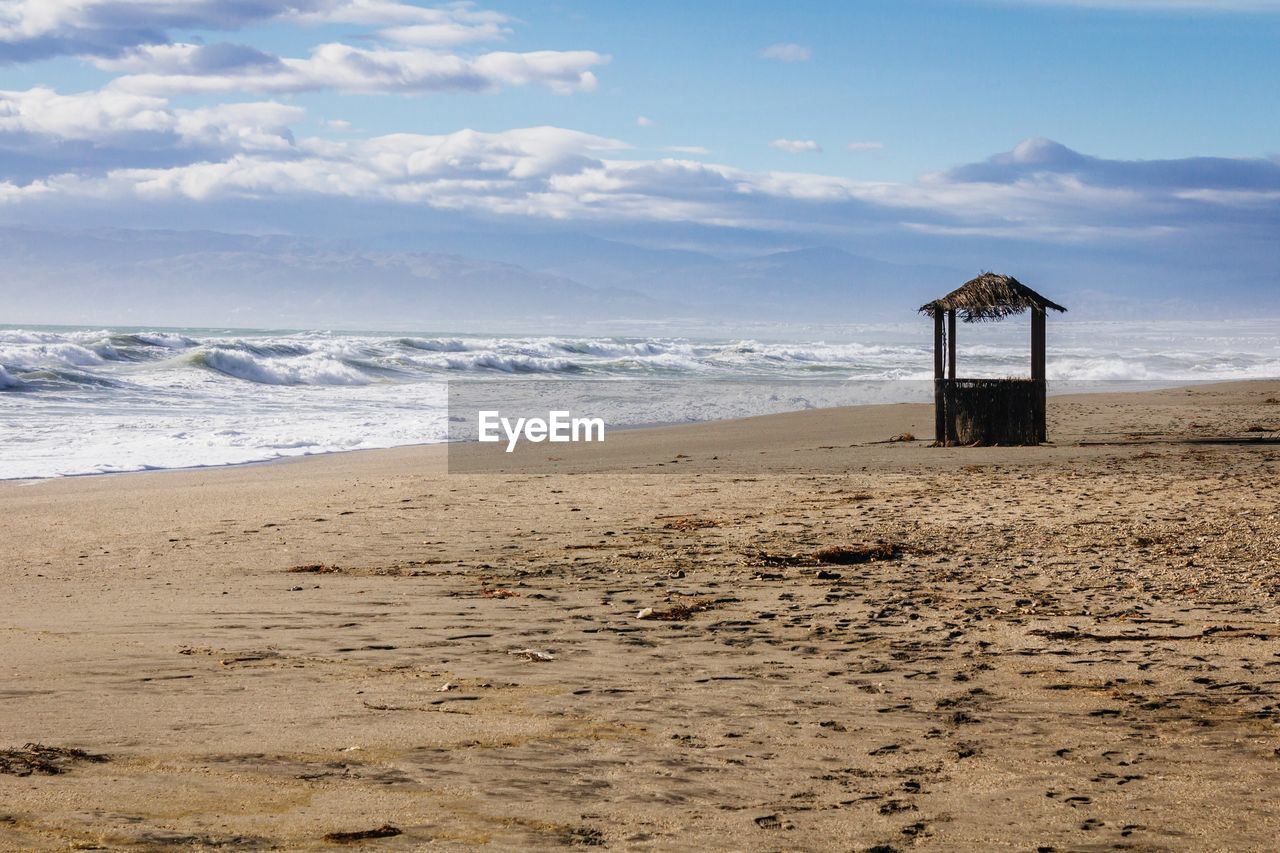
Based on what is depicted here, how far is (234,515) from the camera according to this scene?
9539 mm

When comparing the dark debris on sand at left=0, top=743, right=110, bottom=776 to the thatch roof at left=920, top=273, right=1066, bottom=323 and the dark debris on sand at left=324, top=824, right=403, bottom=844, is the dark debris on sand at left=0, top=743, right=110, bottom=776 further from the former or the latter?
the thatch roof at left=920, top=273, right=1066, bottom=323

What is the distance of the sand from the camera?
10.8 feet

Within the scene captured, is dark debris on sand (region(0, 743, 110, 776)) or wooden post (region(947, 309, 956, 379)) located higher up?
wooden post (region(947, 309, 956, 379))

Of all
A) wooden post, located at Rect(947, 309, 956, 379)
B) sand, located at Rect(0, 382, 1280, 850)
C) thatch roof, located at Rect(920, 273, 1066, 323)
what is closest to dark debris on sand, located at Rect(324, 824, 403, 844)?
sand, located at Rect(0, 382, 1280, 850)

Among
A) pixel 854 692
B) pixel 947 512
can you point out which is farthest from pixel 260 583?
pixel 947 512

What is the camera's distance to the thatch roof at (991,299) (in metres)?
13.9

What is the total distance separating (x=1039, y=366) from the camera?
14.2 metres

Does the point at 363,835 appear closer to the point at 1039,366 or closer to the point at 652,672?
the point at 652,672

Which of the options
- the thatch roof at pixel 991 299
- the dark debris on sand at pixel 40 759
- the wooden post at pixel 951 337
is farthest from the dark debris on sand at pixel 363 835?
the wooden post at pixel 951 337

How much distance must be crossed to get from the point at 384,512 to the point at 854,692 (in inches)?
228

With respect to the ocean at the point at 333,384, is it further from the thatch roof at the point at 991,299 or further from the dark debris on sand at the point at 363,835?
the dark debris on sand at the point at 363,835

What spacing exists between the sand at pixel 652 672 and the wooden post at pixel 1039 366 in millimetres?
4211

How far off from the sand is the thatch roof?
438cm

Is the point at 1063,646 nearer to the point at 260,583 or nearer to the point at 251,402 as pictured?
the point at 260,583
